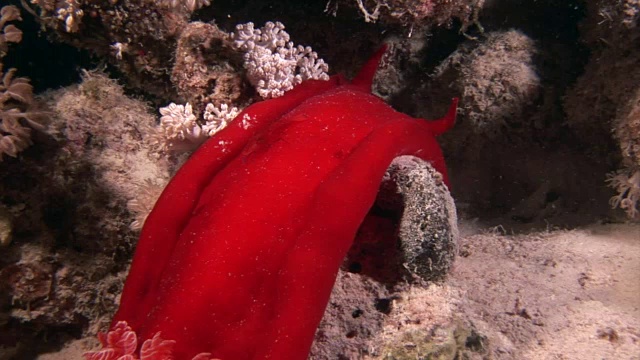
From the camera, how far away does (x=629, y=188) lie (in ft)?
10.6

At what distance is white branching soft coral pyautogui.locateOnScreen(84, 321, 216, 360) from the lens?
194cm

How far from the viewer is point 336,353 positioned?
2.25 m

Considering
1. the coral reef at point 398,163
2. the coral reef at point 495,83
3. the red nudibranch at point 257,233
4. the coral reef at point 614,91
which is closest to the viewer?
the red nudibranch at point 257,233

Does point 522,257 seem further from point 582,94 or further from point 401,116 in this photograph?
point 582,94

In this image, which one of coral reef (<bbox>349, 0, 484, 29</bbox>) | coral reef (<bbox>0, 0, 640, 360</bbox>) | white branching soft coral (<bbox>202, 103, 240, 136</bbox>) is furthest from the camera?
coral reef (<bbox>349, 0, 484, 29</bbox>)

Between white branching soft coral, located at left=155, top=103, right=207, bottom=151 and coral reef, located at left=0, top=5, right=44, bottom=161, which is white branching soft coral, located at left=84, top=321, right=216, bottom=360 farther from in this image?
coral reef, located at left=0, top=5, right=44, bottom=161

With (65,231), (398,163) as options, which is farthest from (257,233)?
(65,231)

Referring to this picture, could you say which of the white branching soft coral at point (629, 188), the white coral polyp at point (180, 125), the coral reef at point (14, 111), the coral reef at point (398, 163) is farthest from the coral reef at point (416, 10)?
the coral reef at point (14, 111)

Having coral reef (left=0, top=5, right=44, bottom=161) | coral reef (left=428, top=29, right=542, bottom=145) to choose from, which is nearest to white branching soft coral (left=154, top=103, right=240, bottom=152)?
coral reef (left=0, top=5, right=44, bottom=161)

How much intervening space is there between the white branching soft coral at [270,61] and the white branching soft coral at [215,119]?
327 millimetres

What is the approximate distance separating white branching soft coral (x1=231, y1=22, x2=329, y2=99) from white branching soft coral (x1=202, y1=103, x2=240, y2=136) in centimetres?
33

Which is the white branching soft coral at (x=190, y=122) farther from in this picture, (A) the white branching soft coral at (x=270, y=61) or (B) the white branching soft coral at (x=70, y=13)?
(B) the white branching soft coral at (x=70, y=13)

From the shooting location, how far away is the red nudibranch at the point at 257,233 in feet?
6.98

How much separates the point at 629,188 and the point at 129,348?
3.73m
